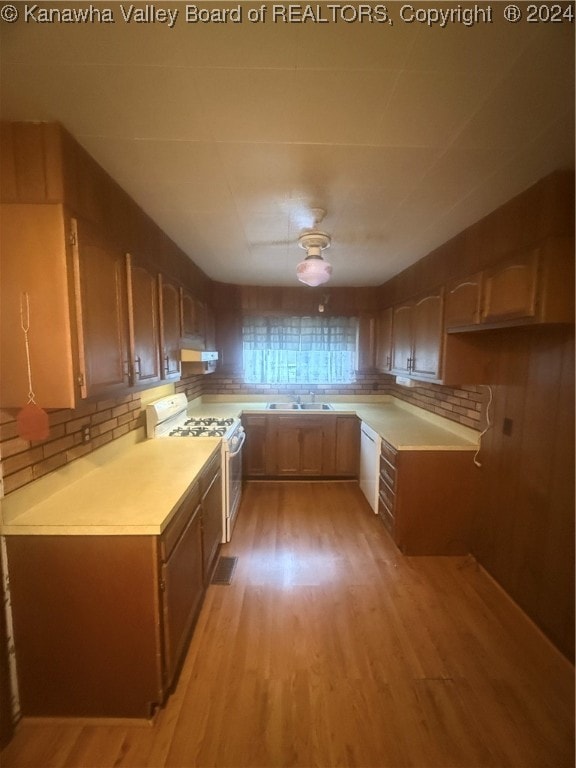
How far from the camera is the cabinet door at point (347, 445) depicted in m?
3.55

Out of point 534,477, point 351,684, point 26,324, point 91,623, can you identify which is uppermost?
point 26,324

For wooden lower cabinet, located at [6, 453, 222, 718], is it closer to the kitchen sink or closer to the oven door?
the oven door

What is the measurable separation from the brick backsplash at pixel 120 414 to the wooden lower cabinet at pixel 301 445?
566mm

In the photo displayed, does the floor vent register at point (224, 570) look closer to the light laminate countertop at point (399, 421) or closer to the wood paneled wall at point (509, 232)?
the light laminate countertop at point (399, 421)

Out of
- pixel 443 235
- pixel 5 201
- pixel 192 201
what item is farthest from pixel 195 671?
pixel 443 235

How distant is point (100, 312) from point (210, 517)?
4.75ft

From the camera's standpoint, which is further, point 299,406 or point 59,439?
point 299,406

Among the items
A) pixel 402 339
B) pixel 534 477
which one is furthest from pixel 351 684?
pixel 402 339

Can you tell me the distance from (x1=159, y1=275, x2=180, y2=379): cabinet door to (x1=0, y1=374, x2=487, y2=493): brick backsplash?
0.41m

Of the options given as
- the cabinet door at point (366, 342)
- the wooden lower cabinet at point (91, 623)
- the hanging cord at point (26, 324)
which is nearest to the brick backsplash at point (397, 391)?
the cabinet door at point (366, 342)

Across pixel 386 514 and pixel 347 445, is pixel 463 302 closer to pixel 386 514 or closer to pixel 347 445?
pixel 386 514

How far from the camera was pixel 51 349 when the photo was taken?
1.14 m

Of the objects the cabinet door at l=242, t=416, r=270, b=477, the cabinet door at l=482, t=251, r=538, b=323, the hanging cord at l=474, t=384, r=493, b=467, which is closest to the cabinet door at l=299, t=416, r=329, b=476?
the cabinet door at l=242, t=416, r=270, b=477

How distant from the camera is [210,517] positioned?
6.69ft
